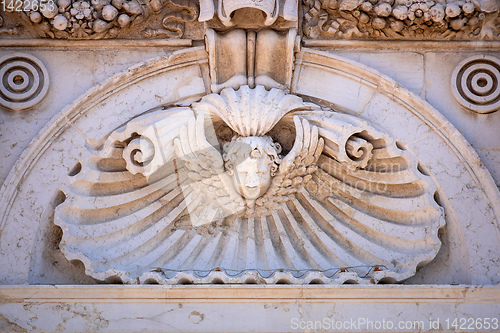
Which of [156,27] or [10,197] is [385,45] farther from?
[10,197]

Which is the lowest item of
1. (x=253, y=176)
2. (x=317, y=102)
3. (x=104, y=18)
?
(x=253, y=176)

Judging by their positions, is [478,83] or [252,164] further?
[478,83]

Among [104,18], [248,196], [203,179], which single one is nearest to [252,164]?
[248,196]

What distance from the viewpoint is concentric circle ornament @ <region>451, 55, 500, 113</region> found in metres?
4.29

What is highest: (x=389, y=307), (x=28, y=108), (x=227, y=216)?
(x=28, y=108)

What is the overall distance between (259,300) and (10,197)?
1.34 meters

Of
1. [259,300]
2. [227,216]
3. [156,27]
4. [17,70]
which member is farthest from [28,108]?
[259,300]

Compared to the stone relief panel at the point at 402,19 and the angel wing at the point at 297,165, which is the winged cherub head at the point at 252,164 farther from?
the stone relief panel at the point at 402,19

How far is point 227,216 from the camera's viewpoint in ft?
14.1

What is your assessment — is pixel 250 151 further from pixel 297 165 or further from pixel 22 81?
pixel 22 81

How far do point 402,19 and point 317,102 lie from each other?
1.99ft

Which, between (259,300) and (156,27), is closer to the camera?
(259,300)

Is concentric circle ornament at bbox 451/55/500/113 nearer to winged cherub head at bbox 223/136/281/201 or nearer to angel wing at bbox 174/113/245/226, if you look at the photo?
winged cherub head at bbox 223/136/281/201

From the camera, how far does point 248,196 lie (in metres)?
4.23
